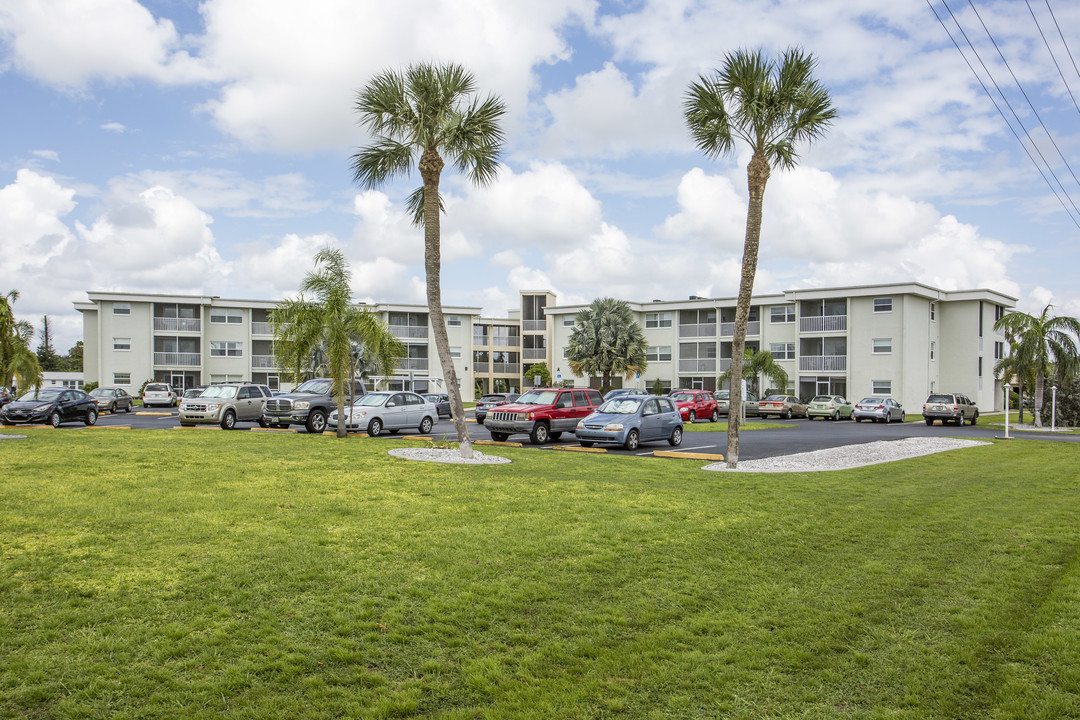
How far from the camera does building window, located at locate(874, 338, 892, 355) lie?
49.7 metres

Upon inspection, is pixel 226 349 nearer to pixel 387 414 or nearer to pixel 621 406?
pixel 387 414

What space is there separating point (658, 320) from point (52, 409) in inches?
1790

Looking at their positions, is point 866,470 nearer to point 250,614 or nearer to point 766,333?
point 250,614

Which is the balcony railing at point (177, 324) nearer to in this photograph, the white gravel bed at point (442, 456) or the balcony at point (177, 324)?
the balcony at point (177, 324)

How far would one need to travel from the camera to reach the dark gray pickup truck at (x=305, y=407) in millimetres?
26609

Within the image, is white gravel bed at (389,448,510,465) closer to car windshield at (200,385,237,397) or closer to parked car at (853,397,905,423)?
car windshield at (200,385,237,397)

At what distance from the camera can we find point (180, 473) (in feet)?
41.4

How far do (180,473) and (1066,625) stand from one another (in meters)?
12.3


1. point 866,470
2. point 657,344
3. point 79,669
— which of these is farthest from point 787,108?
point 657,344

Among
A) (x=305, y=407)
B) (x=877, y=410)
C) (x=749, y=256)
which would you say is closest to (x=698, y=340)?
(x=877, y=410)

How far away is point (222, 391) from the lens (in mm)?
29156

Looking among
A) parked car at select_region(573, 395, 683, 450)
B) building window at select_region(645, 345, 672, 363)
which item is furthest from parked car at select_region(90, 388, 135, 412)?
building window at select_region(645, 345, 672, 363)

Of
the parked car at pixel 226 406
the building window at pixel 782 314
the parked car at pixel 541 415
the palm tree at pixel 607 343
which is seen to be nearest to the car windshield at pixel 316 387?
the parked car at pixel 226 406

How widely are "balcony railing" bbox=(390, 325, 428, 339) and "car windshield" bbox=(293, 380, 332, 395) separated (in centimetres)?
3320
